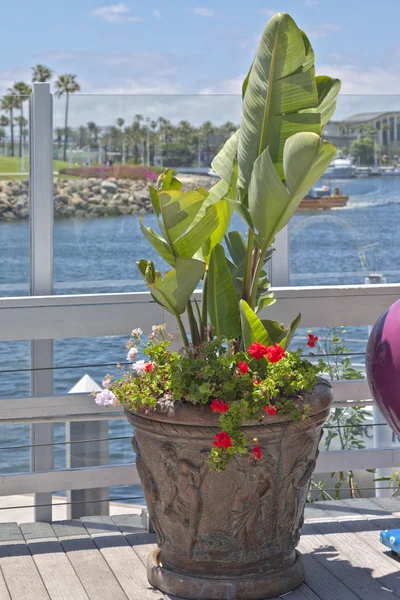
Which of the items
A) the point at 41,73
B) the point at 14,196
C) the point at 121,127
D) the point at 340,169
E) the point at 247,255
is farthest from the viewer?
the point at 41,73

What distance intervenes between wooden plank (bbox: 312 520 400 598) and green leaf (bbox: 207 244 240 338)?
821mm

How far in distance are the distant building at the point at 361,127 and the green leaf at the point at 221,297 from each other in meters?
1.27

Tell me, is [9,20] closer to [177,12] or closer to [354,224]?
[177,12]

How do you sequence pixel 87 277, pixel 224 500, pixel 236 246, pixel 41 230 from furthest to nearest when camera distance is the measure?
1. pixel 87 277
2. pixel 41 230
3. pixel 236 246
4. pixel 224 500

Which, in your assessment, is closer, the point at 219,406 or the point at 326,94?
the point at 219,406

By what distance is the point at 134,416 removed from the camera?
246 centimetres

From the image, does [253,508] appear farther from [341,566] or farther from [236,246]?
[236,246]

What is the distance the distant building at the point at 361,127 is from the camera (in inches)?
142

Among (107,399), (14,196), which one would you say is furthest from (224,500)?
(14,196)

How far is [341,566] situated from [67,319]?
1.16m

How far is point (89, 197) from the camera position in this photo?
328 centimetres

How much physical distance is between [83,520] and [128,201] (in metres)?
1.17

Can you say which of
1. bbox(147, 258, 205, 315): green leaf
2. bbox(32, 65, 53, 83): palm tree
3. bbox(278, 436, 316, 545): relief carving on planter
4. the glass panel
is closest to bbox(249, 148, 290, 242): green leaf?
bbox(147, 258, 205, 315): green leaf

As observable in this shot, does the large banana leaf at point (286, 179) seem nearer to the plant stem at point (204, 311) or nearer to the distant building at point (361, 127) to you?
the plant stem at point (204, 311)
